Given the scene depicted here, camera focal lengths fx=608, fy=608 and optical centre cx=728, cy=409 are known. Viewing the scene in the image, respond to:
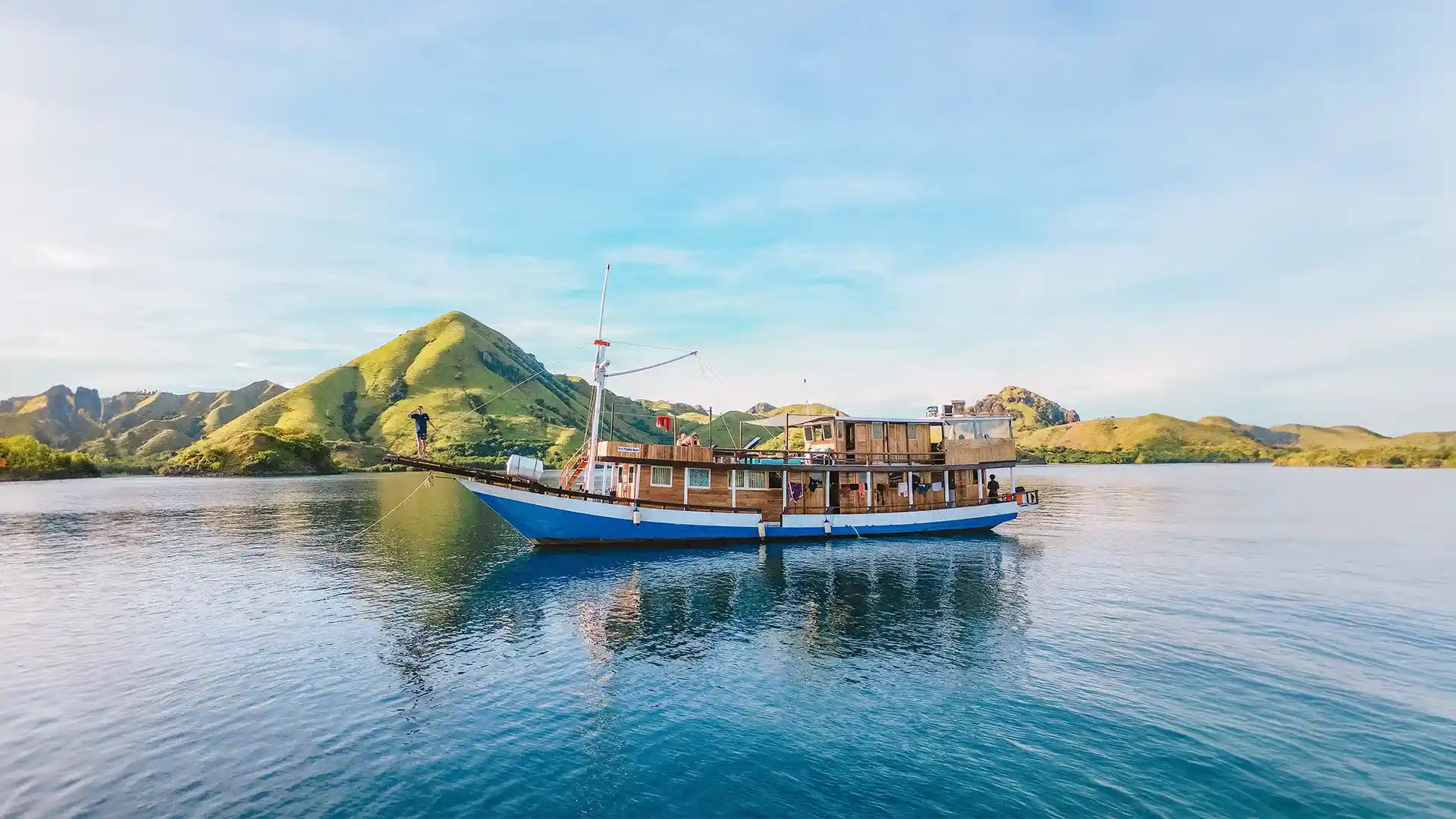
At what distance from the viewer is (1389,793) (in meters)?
15.5

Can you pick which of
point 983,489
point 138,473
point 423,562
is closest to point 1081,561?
point 983,489

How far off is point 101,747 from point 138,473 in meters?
251

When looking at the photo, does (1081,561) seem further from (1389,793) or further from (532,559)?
(532,559)

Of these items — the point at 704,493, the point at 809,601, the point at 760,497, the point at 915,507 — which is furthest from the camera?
the point at 915,507

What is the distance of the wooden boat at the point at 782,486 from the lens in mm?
48906

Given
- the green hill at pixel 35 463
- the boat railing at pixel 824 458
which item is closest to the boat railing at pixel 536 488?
the boat railing at pixel 824 458

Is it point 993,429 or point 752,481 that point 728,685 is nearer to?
point 752,481

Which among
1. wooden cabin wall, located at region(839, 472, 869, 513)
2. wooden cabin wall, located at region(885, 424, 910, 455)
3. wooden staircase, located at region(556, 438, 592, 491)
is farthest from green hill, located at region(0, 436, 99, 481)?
wooden cabin wall, located at region(885, 424, 910, 455)

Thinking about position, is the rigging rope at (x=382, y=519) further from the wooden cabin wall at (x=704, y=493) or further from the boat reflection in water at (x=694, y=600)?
the wooden cabin wall at (x=704, y=493)

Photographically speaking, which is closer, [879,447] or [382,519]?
[879,447]

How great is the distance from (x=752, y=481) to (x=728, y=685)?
32074 millimetres

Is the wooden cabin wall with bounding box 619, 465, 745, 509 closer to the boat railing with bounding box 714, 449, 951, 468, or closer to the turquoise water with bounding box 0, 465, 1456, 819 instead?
the boat railing with bounding box 714, 449, 951, 468

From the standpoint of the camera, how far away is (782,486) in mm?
55344

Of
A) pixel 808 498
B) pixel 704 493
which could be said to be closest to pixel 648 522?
pixel 704 493
